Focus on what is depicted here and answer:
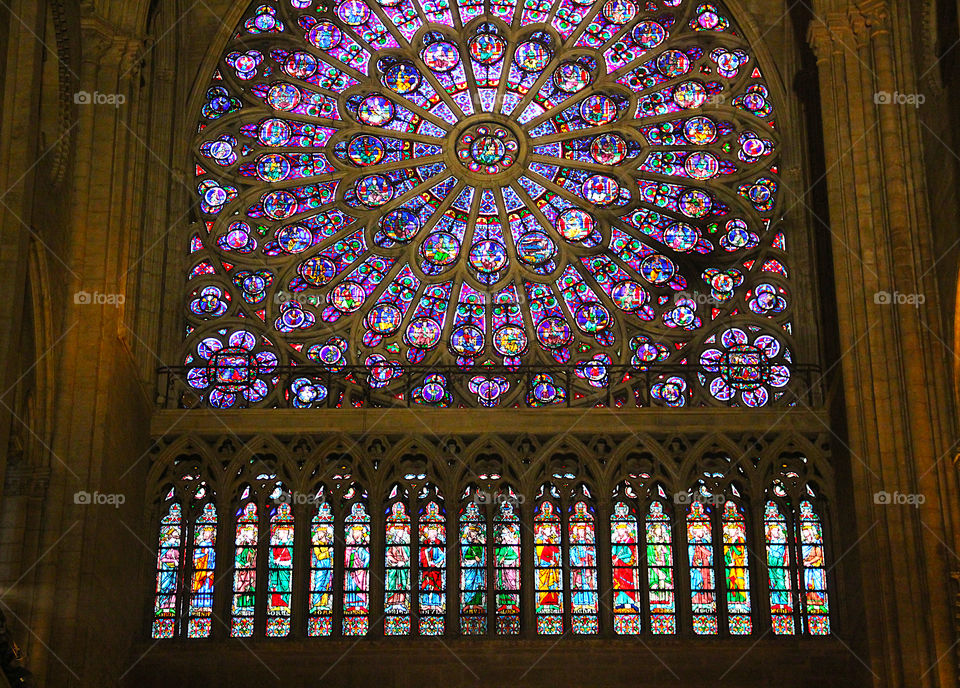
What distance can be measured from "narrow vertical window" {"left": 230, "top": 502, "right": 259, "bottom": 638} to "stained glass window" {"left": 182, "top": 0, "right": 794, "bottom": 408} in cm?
140

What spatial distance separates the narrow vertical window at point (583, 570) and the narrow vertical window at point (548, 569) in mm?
131

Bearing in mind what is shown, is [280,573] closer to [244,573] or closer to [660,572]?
[244,573]

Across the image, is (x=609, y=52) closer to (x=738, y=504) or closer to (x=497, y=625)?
(x=738, y=504)

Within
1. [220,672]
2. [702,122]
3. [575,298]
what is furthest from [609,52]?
[220,672]

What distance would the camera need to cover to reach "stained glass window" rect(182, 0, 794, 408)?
17.3 m

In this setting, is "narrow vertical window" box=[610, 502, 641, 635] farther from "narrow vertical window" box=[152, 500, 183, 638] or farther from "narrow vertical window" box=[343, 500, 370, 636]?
"narrow vertical window" box=[152, 500, 183, 638]

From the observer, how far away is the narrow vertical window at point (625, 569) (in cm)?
1593

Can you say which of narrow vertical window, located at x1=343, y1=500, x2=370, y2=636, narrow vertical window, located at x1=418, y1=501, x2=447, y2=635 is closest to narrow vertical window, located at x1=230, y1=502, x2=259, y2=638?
narrow vertical window, located at x1=343, y1=500, x2=370, y2=636

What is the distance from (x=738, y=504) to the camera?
16391 millimetres

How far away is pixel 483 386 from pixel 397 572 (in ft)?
7.55

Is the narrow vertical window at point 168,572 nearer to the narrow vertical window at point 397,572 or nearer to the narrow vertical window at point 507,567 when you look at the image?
the narrow vertical window at point 397,572

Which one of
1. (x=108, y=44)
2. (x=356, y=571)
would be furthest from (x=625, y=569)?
(x=108, y=44)

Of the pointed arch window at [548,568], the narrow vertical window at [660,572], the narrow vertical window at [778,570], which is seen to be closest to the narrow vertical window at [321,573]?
the pointed arch window at [548,568]

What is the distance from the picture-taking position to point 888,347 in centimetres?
1482
